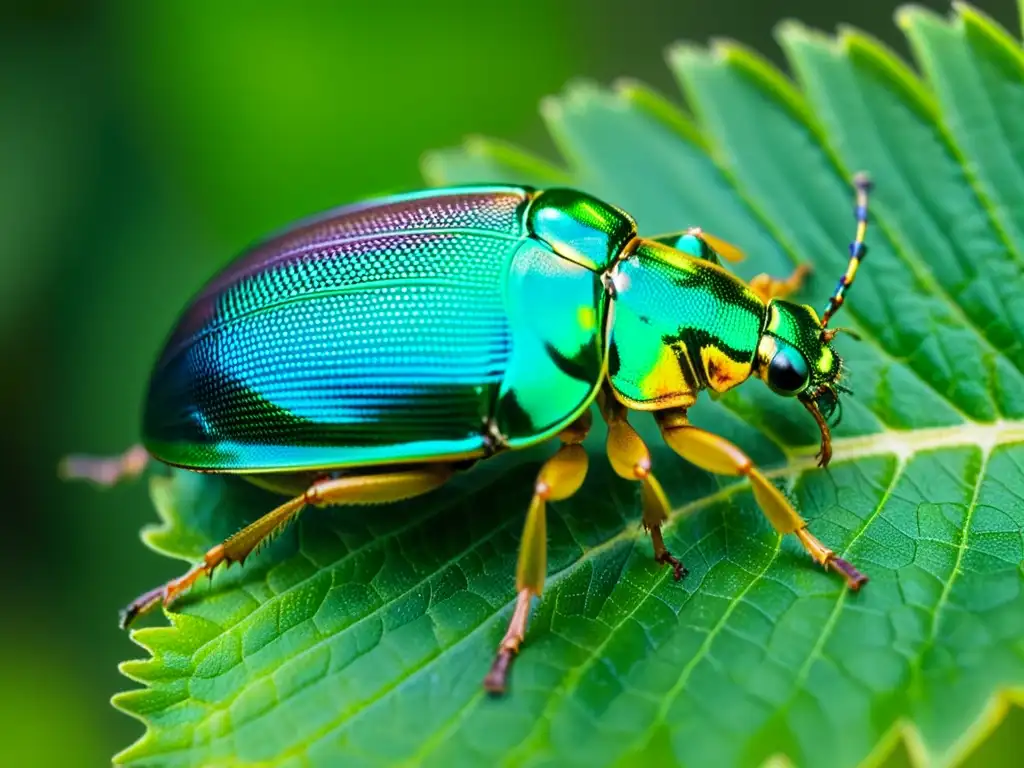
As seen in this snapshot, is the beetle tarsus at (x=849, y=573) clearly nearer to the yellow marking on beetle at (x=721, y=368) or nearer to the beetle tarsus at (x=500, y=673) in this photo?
the yellow marking on beetle at (x=721, y=368)

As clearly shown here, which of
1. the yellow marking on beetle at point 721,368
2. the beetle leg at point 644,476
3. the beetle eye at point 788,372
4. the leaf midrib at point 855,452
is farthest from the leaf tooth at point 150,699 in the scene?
the beetle eye at point 788,372

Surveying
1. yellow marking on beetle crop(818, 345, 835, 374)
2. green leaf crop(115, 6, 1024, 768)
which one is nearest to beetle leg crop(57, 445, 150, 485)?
green leaf crop(115, 6, 1024, 768)

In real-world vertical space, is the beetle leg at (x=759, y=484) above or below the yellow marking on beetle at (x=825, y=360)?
below

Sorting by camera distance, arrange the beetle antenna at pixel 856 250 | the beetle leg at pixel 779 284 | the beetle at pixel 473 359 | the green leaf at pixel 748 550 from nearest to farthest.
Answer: the green leaf at pixel 748 550, the beetle at pixel 473 359, the beetle antenna at pixel 856 250, the beetle leg at pixel 779 284

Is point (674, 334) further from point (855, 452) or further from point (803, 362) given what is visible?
point (855, 452)

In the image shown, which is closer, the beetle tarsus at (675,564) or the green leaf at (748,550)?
the green leaf at (748,550)

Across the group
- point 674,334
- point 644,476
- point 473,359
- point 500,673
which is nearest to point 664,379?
point 674,334

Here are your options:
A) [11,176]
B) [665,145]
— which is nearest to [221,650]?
[665,145]

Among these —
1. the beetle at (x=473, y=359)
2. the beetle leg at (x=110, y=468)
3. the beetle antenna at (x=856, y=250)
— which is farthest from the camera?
the beetle leg at (x=110, y=468)
